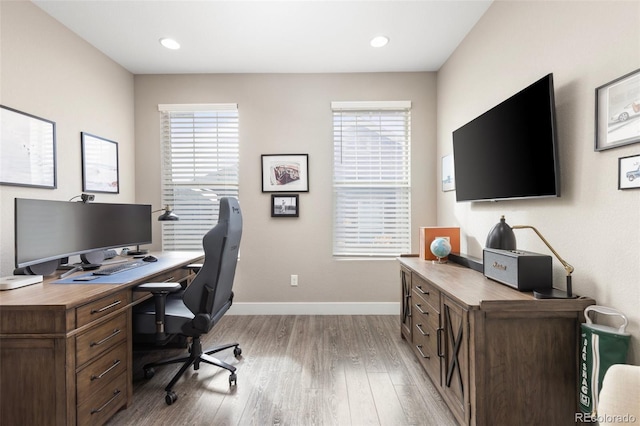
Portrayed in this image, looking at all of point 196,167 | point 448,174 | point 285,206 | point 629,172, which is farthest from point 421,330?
point 196,167

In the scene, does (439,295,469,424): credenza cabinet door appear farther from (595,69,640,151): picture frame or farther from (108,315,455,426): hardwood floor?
(595,69,640,151): picture frame

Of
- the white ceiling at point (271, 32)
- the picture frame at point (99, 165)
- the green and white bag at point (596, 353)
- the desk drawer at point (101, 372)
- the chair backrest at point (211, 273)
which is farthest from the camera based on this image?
the picture frame at point (99, 165)

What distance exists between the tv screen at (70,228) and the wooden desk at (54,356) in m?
0.32

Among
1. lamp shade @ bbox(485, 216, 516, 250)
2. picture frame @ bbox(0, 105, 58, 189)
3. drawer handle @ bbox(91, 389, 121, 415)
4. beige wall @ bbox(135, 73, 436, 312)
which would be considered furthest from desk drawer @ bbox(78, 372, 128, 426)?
lamp shade @ bbox(485, 216, 516, 250)

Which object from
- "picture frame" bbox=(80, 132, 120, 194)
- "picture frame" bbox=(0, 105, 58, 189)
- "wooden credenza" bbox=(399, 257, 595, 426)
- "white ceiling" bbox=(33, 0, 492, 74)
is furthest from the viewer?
"picture frame" bbox=(80, 132, 120, 194)

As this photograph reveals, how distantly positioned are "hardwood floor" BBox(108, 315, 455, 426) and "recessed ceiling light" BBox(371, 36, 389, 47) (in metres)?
2.83

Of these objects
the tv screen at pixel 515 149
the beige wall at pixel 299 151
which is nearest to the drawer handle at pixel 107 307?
the beige wall at pixel 299 151

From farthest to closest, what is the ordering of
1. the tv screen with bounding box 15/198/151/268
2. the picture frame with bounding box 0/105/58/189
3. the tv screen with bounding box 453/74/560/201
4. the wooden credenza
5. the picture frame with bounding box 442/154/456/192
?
the picture frame with bounding box 442/154/456/192
the picture frame with bounding box 0/105/58/189
the tv screen with bounding box 15/198/151/268
the tv screen with bounding box 453/74/560/201
the wooden credenza

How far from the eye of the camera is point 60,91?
248cm

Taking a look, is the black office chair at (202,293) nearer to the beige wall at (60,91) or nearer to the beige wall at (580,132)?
the beige wall at (60,91)

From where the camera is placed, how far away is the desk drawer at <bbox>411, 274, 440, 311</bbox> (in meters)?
1.93

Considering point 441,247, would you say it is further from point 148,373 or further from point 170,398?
point 148,373

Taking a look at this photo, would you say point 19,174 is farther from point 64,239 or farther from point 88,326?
point 88,326

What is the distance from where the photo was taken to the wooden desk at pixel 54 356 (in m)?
1.41
